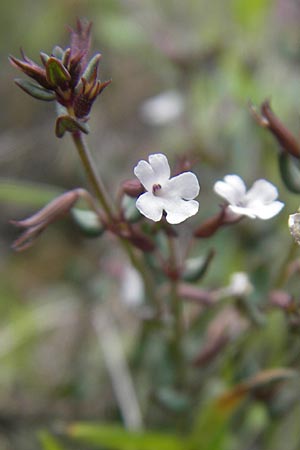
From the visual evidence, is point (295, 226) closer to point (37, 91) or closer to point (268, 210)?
point (268, 210)

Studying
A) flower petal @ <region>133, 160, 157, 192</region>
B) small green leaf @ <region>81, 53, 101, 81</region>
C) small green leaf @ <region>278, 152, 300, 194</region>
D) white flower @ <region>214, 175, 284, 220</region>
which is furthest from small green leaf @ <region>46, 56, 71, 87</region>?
small green leaf @ <region>278, 152, 300, 194</region>

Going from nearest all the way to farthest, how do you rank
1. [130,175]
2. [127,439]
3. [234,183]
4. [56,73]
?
[56,73]
[234,183]
[127,439]
[130,175]

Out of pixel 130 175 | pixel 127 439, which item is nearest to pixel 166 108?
pixel 130 175

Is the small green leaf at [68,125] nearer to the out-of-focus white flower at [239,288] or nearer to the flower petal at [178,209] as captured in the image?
the flower petal at [178,209]

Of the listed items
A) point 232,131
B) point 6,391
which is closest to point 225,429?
point 6,391

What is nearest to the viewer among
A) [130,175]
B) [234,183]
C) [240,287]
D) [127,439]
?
[234,183]

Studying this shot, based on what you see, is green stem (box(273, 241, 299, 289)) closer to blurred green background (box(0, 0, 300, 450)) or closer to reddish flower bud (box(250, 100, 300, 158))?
blurred green background (box(0, 0, 300, 450))

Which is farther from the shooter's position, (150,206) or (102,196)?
(102,196)
